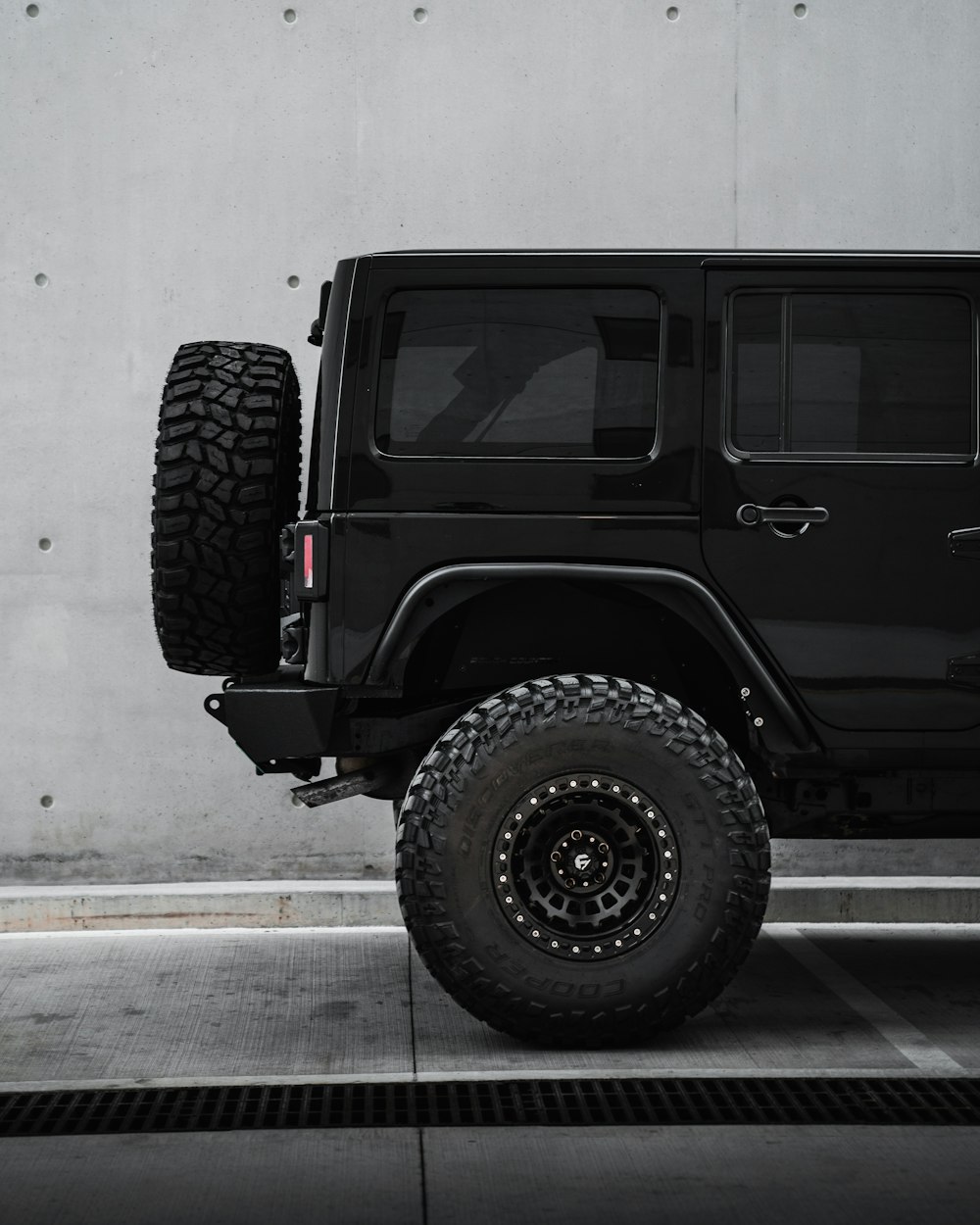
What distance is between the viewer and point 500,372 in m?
4.73

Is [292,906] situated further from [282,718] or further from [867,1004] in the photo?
[867,1004]

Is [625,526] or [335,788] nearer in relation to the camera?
[625,526]

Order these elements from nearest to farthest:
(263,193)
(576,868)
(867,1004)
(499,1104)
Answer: (499,1104) < (576,868) < (867,1004) < (263,193)

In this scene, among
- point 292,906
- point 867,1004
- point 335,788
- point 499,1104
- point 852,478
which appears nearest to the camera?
point 499,1104

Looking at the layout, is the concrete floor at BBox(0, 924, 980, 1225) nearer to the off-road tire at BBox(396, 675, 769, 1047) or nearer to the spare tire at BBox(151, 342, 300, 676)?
the off-road tire at BBox(396, 675, 769, 1047)

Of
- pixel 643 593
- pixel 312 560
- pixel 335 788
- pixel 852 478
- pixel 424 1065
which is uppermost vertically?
pixel 852 478

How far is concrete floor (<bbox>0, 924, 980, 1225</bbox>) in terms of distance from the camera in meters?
3.41

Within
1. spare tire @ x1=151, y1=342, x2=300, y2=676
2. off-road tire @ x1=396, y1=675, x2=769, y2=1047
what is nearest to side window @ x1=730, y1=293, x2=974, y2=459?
off-road tire @ x1=396, y1=675, x2=769, y2=1047

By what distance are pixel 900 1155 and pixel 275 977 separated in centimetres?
261

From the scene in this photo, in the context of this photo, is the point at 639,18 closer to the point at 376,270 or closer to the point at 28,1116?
the point at 376,270

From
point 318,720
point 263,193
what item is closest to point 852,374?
point 318,720

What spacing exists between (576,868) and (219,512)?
1.56 m

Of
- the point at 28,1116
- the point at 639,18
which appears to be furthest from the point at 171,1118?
the point at 639,18

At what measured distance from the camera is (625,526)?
4691 mm
